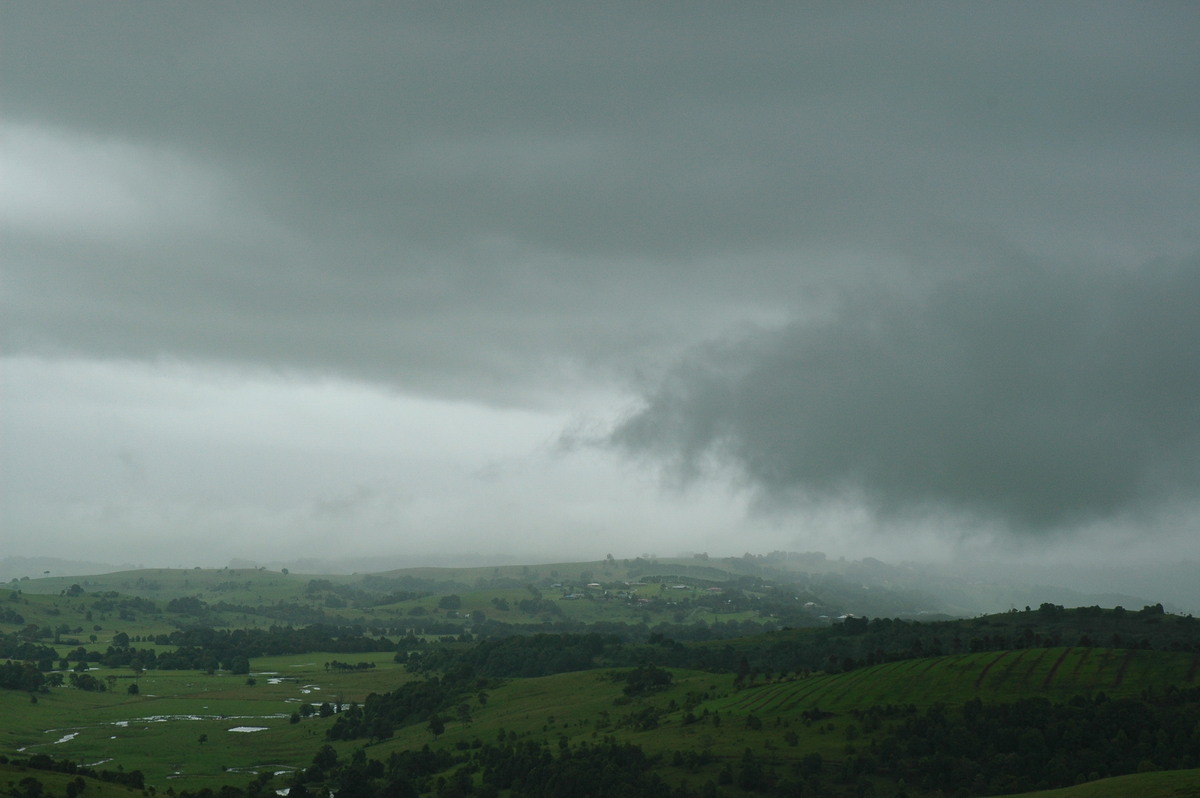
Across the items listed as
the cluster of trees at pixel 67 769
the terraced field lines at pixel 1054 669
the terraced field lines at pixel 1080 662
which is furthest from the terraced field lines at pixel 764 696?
the cluster of trees at pixel 67 769

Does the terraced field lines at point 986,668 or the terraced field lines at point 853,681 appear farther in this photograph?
the terraced field lines at point 853,681

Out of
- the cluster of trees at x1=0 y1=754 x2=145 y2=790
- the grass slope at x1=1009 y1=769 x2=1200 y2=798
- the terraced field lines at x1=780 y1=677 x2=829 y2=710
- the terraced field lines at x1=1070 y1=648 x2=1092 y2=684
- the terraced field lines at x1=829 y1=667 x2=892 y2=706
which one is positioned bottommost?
the cluster of trees at x1=0 y1=754 x2=145 y2=790

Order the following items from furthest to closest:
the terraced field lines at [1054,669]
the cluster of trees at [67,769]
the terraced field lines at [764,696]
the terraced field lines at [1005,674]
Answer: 1. the terraced field lines at [764,696]
2. the terraced field lines at [1005,674]
3. the terraced field lines at [1054,669]
4. the cluster of trees at [67,769]

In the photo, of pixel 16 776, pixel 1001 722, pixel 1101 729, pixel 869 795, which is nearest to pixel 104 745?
pixel 16 776

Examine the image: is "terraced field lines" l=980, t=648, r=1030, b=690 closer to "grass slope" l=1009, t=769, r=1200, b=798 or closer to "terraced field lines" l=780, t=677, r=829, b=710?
"terraced field lines" l=780, t=677, r=829, b=710

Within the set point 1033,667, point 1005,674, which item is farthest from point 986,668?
point 1033,667

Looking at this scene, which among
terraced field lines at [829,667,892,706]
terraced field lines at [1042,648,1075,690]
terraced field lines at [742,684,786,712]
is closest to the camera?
terraced field lines at [1042,648,1075,690]

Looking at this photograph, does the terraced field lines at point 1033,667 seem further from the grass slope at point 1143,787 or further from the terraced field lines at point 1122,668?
the grass slope at point 1143,787

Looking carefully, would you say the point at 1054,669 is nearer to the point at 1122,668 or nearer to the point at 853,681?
the point at 1122,668

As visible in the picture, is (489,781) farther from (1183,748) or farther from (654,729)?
(1183,748)

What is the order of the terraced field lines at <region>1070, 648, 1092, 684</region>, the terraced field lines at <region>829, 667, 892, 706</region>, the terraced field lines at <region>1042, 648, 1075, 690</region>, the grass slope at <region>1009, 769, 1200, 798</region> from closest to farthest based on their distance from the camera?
the grass slope at <region>1009, 769, 1200, 798</region>
the terraced field lines at <region>1042, 648, 1075, 690</region>
the terraced field lines at <region>1070, 648, 1092, 684</region>
the terraced field lines at <region>829, 667, 892, 706</region>

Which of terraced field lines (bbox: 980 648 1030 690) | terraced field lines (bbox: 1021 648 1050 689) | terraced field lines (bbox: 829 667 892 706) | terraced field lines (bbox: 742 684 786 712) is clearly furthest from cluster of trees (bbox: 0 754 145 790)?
terraced field lines (bbox: 1021 648 1050 689)
